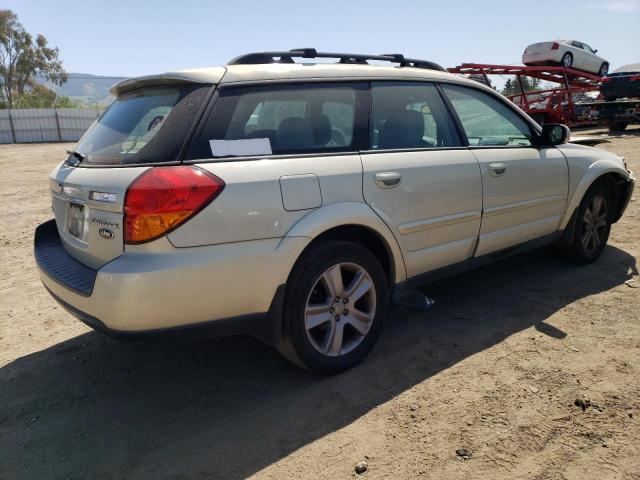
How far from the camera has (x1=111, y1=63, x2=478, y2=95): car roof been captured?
9.02ft

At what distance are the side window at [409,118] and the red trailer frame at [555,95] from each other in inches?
579

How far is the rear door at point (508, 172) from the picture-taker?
3783 mm

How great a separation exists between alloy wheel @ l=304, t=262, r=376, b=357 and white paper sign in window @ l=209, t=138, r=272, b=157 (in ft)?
2.45

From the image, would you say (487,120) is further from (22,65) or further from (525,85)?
(22,65)

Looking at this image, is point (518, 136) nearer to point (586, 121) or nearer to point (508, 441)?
point (508, 441)

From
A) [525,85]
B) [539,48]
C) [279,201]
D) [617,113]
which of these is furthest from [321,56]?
[525,85]

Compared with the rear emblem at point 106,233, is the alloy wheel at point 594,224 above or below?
below

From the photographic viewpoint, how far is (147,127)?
2.71 meters

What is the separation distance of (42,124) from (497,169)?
32802mm

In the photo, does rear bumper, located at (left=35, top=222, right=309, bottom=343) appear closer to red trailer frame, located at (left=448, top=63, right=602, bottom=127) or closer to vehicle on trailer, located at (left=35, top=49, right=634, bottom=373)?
vehicle on trailer, located at (left=35, top=49, right=634, bottom=373)

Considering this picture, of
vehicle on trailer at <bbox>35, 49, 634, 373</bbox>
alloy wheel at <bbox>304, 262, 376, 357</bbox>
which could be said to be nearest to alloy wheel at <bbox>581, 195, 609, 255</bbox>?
vehicle on trailer at <bbox>35, 49, 634, 373</bbox>

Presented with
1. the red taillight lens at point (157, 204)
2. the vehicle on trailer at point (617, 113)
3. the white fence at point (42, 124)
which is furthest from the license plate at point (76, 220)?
the white fence at point (42, 124)

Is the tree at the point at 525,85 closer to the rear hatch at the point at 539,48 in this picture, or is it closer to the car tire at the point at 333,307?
the rear hatch at the point at 539,48

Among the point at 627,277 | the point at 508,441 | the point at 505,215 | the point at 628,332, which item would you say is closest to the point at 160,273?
the point at 508,441
